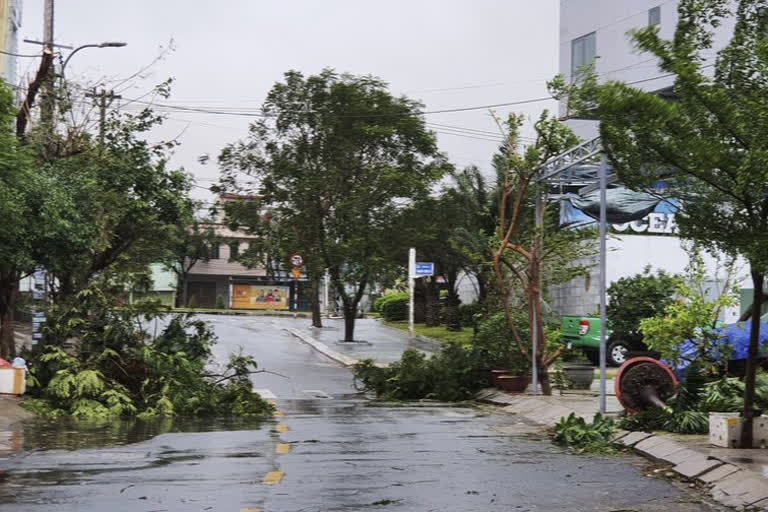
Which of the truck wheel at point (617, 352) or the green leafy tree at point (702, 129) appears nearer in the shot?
the green leafy tree at point (702, 129)

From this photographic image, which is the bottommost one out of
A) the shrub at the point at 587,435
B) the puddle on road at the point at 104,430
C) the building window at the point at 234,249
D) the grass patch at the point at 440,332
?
the puddle on road at the point at 104,430

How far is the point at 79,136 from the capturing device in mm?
24828

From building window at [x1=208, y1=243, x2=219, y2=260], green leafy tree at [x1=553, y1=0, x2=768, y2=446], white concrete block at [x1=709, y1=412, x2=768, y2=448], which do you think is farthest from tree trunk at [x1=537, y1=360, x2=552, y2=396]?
building window at [x1=208, y1=243, x2=219, y2=260]

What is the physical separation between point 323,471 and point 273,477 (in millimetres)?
696

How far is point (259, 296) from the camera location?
87562mm

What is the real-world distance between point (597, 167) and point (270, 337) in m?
25.0

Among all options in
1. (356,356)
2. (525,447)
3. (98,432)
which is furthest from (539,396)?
(356,356)

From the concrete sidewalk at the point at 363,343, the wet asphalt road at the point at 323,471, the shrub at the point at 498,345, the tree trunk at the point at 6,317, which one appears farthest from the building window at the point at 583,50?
the wet asphalt road at the point at 323,471

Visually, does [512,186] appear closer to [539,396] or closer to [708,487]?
[539,396]

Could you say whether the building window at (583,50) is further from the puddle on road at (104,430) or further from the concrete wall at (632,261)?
the puddle on road at (104,430)

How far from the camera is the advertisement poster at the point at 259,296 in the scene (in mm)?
87188

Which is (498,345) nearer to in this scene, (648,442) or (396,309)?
(648,442)

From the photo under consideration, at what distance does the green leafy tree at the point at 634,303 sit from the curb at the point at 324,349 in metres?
8.45

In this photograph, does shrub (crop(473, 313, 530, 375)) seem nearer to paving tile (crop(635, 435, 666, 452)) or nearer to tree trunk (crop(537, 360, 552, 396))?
tree trunk (crop(537, 360, 552, 396))
